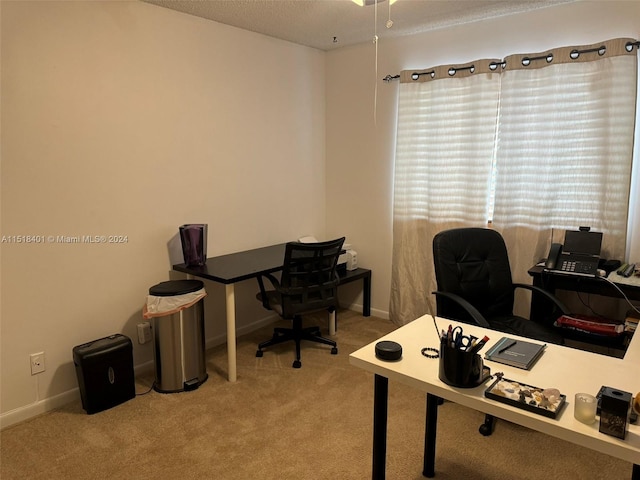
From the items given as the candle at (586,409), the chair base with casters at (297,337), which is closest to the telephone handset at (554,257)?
the chair base with casters at (297,337)

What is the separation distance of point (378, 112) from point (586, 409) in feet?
10.6

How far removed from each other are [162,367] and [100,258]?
31.8 inches

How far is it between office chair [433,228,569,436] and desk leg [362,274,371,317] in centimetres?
153

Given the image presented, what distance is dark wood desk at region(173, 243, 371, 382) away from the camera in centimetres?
291

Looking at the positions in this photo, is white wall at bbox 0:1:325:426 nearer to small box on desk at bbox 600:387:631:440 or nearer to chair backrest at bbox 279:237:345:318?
chair backrest at bbox 279:237:345:318

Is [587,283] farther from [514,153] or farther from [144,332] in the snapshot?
[144,332]

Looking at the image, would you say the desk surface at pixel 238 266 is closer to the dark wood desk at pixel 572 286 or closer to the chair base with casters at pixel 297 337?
the chair base with casters at pixel 297 337

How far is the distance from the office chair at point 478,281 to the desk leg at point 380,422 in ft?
3.29

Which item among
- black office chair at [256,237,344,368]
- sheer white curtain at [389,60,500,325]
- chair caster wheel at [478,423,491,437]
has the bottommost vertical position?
chair caster wheel at [478,423,491,437]

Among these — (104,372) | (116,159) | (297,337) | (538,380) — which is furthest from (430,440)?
(116,159)

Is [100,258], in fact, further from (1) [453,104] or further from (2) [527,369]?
(1) [453,104]

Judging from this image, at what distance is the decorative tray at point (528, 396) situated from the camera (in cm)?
124

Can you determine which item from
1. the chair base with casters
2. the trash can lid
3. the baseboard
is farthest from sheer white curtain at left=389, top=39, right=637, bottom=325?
the baseboard

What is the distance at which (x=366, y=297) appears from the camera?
4.22 m
